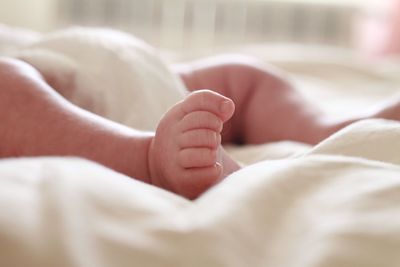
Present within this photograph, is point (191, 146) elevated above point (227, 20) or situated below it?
above

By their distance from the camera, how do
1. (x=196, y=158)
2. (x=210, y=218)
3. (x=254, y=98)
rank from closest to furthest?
(x=210, y=218), (x=196, y=158), (x=254, y=98)

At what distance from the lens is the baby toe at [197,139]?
0.52 meters

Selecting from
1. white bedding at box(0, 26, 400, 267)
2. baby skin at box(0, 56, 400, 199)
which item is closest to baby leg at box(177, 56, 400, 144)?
baby skin at box(0, 56, 400, 199)

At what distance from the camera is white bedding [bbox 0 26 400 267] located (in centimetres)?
32

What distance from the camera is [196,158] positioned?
20.2 inches

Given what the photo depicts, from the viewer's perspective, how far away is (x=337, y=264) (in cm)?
33

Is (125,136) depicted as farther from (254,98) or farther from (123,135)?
(254,98)

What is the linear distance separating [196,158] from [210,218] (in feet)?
0.49

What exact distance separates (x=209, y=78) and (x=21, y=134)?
419mm

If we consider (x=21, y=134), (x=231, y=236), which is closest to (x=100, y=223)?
(x=231, y=236)

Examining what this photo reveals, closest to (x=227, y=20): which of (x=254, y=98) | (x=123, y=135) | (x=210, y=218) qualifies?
(x=254, y=98)

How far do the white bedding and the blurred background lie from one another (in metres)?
2.15

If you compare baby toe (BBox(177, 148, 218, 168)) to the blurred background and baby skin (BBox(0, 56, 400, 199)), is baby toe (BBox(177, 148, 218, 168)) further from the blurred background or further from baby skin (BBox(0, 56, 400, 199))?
the blurred background

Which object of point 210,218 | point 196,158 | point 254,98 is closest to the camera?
point 210,218
